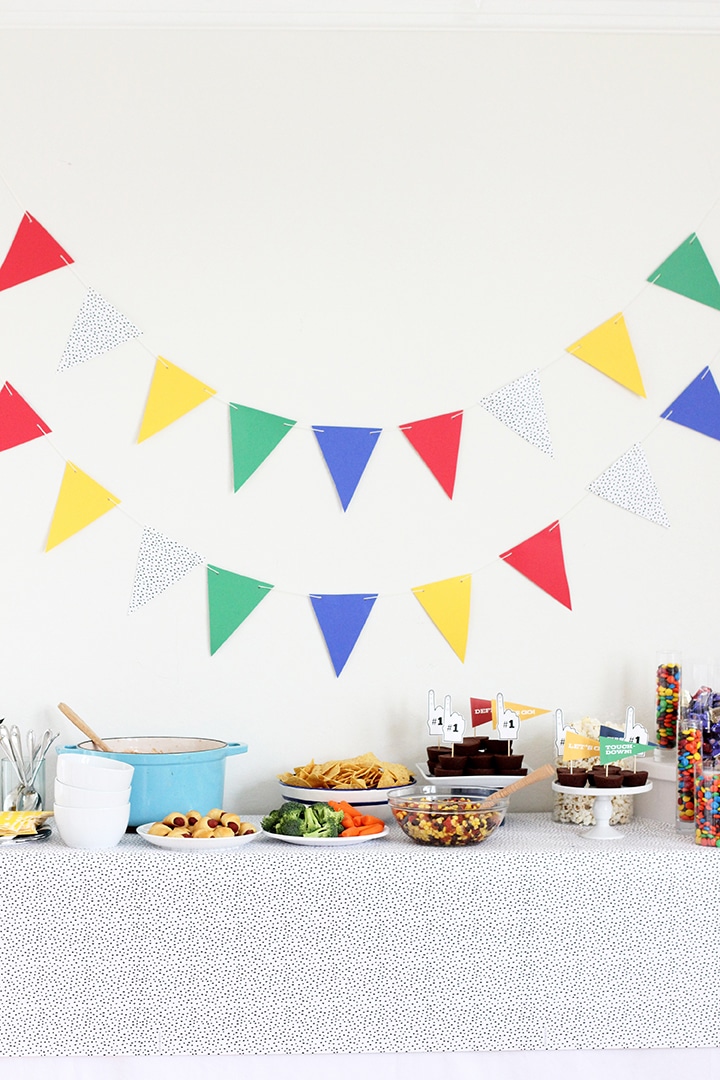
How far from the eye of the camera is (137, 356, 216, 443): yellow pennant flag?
74.6 inches

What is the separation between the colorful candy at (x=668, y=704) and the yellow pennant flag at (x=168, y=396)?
3.37ft

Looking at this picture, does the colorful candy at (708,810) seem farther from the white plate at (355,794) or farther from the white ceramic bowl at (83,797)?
the white ceramic bowl at (83,797)

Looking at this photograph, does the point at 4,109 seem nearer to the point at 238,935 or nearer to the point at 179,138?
the point at 179,138

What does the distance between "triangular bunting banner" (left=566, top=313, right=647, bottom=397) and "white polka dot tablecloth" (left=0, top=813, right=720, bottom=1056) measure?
3.10 ft

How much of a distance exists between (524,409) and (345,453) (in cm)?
37

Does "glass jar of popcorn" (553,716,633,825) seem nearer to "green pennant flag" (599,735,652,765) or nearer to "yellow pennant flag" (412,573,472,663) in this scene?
"green pennant flag" (599,735,652,765)

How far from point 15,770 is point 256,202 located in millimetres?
1185

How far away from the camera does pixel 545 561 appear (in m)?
1.92

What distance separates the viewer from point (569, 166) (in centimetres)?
197

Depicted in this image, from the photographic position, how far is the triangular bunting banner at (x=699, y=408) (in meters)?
1.95

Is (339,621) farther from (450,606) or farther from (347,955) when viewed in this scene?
(347,955)

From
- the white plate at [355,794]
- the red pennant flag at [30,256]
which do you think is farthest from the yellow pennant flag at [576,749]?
the red pennant flag at [30,256]

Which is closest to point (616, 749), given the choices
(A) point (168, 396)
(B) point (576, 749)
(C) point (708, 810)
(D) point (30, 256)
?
(B) point (576, 749)

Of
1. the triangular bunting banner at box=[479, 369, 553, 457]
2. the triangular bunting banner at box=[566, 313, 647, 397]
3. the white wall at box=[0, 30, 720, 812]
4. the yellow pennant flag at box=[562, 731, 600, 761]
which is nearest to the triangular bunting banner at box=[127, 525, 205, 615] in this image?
the white wall at box=[0, 30, 720, 812]
